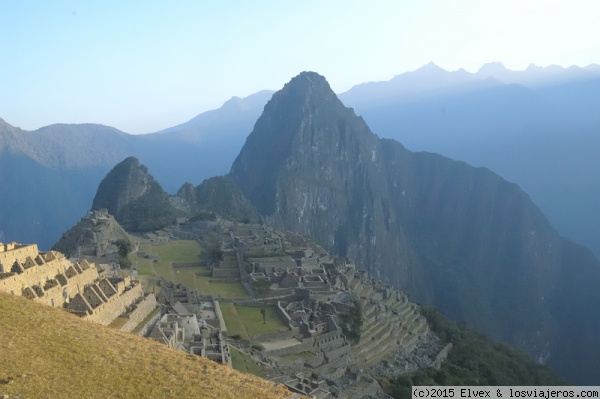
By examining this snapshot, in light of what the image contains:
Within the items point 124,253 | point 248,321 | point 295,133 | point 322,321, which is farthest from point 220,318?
point 295,133

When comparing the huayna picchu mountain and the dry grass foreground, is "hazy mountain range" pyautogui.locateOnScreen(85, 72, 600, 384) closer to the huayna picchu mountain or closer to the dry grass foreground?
the huayna picchu mountain

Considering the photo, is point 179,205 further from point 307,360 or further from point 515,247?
point 515,247

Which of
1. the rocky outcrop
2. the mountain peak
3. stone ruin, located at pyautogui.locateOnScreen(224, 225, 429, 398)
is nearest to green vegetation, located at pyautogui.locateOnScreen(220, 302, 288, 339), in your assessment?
stone ruin, located at pyautogui.locateOnScreen(224, 225, 429, 398)

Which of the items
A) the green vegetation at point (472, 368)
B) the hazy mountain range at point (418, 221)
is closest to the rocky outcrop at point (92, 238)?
the green vegetation at point (472, 368)

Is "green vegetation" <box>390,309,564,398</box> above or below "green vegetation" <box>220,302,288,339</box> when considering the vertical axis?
below

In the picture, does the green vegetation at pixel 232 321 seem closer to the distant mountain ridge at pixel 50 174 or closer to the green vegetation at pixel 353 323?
the green vegetation at pixel 353 323

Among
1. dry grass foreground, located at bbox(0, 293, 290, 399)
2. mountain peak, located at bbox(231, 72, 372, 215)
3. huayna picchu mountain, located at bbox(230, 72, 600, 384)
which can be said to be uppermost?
mountain peak, located at bbox(231, 72, 372, 215)

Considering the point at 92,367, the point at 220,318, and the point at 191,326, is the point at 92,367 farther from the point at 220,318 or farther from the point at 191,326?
the point at 220,318
